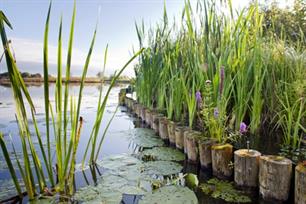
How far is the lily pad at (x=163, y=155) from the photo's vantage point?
2.02 m

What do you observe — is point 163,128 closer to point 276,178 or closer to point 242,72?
point 242,72

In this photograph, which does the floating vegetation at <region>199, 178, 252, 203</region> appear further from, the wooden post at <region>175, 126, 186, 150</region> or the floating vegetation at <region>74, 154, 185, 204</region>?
the wooden post at <region>175, 126, 186, 150</region>

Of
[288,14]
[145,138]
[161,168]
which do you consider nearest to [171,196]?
[161,168]

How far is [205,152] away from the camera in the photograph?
1802 mm

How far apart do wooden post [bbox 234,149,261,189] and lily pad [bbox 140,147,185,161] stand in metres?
0.62

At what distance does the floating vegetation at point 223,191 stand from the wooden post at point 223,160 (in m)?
0.08

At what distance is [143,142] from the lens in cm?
255

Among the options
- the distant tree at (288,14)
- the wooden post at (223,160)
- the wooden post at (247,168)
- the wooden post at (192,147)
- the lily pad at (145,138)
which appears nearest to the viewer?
the wooden post at (247,168)

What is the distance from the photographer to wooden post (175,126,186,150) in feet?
7.51

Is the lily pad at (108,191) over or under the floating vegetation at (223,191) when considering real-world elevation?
over

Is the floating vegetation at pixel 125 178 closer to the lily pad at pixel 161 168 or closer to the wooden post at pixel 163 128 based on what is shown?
the lily pad at pixel 161 168

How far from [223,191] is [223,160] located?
10.4 inches

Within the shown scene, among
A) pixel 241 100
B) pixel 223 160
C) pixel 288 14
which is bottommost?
pixel 223 160

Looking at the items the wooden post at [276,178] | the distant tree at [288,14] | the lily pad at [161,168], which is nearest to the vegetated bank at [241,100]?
the wooden post at [276,178]
